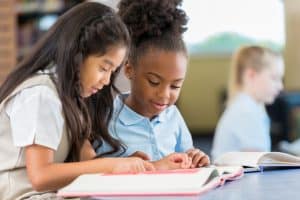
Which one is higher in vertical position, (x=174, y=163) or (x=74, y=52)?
(x=74, y=52)

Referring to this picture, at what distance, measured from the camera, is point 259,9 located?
6.31m

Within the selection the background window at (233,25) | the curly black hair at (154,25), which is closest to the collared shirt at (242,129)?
the curly black hair at (154,25)

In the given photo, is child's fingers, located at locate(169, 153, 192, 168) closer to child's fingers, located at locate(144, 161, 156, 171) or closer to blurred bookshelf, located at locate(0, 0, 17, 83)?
child's fingers, located at locate(144, 161, 156, 171)

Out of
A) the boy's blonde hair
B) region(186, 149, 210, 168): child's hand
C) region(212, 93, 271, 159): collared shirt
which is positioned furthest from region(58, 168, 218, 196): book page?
the boy's blonde hair

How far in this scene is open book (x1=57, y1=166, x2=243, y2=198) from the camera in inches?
33.4

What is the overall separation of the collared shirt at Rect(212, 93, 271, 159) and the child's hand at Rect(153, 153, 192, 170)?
1643mm

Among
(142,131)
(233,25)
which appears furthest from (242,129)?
(233,25)

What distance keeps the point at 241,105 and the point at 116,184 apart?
2.18 m

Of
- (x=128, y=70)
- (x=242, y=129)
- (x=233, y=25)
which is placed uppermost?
(x=128, y=70)

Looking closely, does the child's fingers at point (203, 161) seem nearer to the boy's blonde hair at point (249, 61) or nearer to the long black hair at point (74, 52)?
the long black hair at point (74, 52)

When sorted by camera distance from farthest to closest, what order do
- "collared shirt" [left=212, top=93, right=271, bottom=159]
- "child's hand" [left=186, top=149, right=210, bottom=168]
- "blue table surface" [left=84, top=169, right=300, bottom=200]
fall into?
1. "collared shirt" [left=212, top=93, right=271, bottom=159]
2. "child's hand" [left=186, top=149, right=210, bottom=168]
3. "blue table surface" [left=84, top=169, right=300, bottom=200]

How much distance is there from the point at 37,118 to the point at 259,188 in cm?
39

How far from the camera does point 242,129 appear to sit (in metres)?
2.93

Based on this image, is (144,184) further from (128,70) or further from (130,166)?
(128,70)
